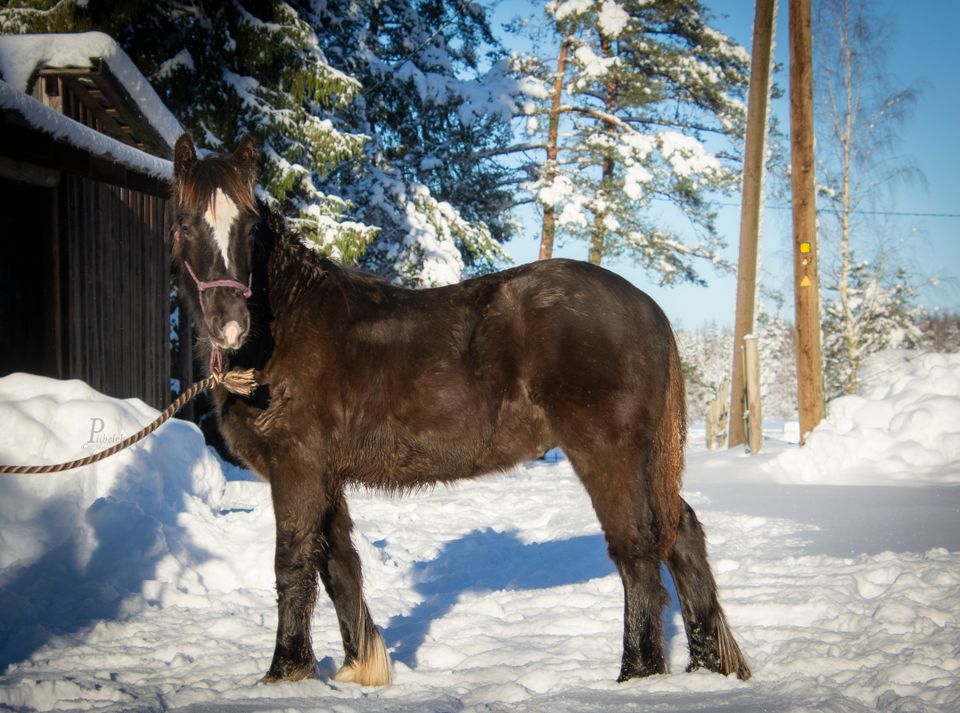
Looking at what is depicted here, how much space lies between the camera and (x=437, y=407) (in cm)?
354

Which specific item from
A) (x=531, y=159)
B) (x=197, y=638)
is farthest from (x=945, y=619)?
(x=531, y=159)

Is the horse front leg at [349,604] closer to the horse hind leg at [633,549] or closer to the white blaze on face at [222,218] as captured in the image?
the horse hind leg at [633,549]

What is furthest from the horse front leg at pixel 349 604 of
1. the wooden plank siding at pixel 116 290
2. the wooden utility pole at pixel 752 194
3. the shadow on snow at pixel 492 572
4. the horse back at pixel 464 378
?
the wooden utility pole at pixel 752 194

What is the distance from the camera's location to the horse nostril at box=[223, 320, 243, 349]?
303 cm

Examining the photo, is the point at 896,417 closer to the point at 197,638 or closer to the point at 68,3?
the point at 197,638

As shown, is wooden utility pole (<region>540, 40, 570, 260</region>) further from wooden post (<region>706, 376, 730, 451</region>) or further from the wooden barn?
the wooden barn

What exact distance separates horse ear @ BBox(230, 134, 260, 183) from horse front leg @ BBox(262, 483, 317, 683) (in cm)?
153

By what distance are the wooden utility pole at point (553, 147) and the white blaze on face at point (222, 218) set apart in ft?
46.5

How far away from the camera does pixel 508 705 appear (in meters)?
3.05

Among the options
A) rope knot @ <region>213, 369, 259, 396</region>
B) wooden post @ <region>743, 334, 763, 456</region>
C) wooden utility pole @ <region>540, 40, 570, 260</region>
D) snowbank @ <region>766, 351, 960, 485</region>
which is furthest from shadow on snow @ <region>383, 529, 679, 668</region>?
wooden utility pole @ <region>540, 40, 570, 260</region>

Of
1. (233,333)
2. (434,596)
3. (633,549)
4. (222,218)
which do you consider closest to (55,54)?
(222,218)

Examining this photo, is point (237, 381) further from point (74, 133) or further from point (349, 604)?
point (74, 133)

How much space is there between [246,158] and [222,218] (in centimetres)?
42

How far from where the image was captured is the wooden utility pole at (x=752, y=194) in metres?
11.8
